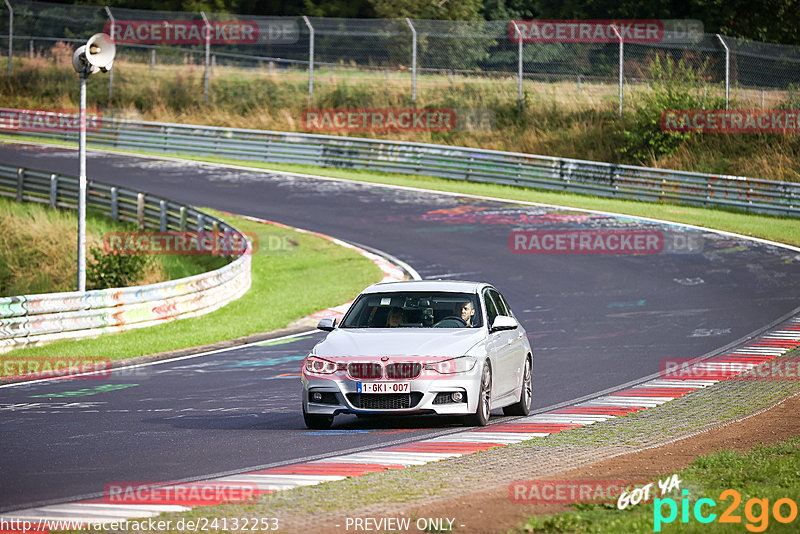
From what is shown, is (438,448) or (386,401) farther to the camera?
(386,401)

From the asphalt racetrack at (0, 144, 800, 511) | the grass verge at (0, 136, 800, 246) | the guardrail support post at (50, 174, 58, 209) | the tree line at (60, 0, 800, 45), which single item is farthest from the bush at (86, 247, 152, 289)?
the tree line at (60, 0, 800, 45)

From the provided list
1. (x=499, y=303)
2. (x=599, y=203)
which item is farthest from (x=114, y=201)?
(x=499, y=303)

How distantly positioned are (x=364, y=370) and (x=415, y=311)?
1.35 m

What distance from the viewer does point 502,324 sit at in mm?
12055

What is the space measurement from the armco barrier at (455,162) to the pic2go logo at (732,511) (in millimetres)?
27902

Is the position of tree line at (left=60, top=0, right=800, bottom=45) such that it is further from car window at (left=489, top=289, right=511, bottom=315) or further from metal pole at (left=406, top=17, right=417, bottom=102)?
car window at (left=489, top=289, right=511, bottom=315)

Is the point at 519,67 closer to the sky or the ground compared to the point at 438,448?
closer to the sky

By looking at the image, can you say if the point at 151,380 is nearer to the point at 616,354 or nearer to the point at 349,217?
the point at 616,354

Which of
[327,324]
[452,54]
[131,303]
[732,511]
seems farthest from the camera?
[452,54]

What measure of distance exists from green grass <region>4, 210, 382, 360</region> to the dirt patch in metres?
10.1

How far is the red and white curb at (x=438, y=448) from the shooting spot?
7.73 meters

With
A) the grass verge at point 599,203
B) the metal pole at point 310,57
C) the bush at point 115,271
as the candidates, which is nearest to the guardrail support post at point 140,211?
the bush at point 115,271

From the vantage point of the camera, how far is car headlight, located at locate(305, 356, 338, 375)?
11.4 m

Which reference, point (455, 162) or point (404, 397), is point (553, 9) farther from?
point (404, 397)
